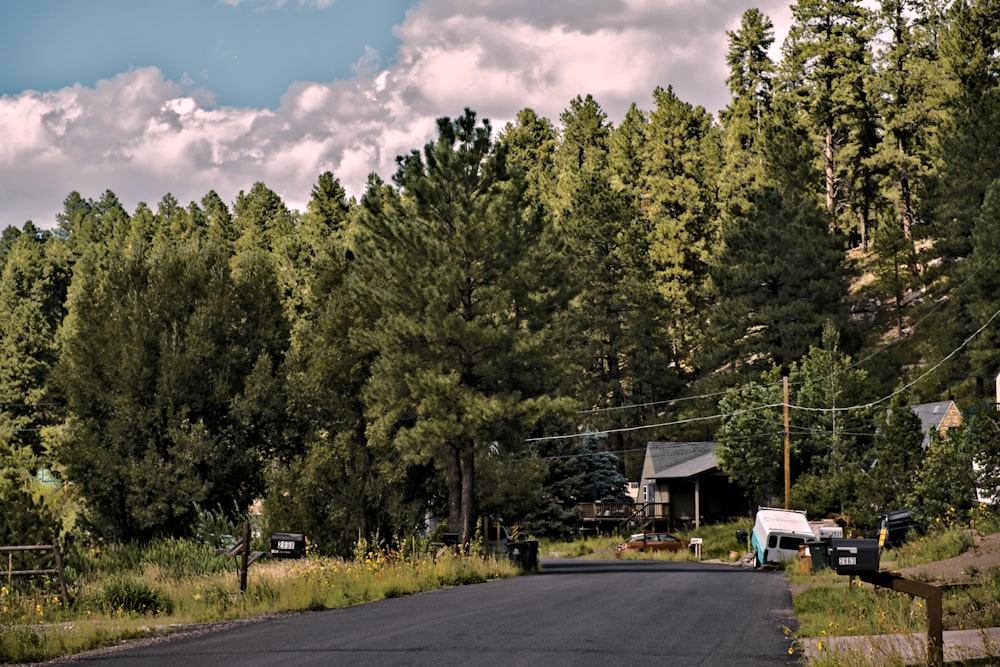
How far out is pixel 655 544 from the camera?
63562mm

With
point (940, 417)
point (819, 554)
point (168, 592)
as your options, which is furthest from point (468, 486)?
point (940, 417)

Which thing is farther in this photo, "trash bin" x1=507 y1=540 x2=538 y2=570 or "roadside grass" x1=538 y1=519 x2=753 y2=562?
"roadside grass" x1=538 y1=519 x2=753 y2=562

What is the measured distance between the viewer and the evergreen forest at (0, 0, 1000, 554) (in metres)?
38.8

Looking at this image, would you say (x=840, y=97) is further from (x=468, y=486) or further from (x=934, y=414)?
(x=468, y=486)

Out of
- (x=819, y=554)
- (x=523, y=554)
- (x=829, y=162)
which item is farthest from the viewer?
→ (x=829, y=162)

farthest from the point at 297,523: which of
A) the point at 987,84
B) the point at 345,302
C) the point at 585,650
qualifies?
the point at 987,84

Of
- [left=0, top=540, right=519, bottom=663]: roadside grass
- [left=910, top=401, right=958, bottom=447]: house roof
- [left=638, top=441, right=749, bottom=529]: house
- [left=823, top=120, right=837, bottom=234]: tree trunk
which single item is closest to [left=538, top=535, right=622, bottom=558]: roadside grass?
[left=638, top=441, right=749, bottom=529]: house

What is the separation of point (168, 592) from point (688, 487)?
60.1 metres

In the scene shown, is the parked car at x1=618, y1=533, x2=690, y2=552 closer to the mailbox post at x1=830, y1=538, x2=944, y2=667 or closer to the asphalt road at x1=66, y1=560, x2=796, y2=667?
the asphalt road at x1=66, y1=560, x2=796, y2=667

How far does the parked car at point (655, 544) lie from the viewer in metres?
63.2

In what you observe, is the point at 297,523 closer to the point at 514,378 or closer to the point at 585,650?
the point at 514,378

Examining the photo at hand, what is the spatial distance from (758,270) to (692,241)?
19283mm

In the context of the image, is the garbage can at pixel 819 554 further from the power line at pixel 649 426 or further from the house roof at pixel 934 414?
the house roof at pixel 934 414

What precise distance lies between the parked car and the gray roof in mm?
8172
